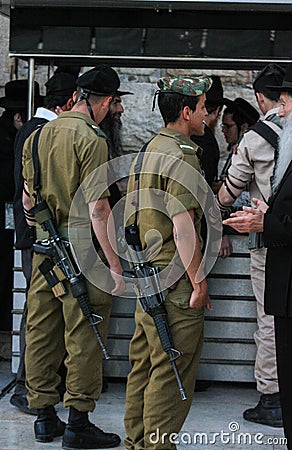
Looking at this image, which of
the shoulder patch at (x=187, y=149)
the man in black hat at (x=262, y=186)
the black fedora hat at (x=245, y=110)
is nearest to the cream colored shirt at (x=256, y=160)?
the man in black hat at (x=262, y=186)

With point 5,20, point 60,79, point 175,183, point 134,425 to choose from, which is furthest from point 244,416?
point 5,20

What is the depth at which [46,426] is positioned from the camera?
4.61 m

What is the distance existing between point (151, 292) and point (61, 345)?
0.87 metres

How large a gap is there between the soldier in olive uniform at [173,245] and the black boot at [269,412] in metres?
1.03

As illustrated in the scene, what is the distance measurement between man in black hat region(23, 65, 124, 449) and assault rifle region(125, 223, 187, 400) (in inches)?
11.5

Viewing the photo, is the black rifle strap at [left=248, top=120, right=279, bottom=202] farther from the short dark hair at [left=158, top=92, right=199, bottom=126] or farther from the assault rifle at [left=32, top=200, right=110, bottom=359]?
the assault rifle at [left=32, top=200, right=110, bottom=359]

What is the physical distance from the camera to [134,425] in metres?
4.15

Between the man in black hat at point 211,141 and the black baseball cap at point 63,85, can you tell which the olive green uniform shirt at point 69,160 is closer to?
the black baseball cap at point 63,85

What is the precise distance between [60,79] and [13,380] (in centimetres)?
206

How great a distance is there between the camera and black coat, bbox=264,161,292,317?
11.8 ft

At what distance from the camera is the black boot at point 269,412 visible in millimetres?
4875

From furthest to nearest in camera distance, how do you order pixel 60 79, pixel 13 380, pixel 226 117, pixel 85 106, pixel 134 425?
1. pixel 226 117
2. pixel 13 380
3. pixel 60 79
4. pixel 85 106
5. pixel 134 425

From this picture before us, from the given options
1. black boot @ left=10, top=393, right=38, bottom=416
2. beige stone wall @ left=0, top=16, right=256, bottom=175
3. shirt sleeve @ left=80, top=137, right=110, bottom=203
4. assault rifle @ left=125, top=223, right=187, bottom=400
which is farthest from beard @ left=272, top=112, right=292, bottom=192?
beige stone wall @ left=0, top=16, right=256, bottom=175

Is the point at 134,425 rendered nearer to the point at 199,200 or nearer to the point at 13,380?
the point at 199,200
